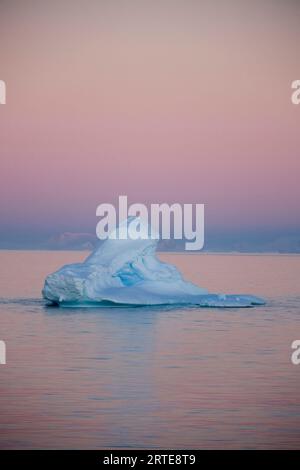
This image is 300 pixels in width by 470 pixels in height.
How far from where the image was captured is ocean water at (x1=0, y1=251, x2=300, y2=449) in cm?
1280

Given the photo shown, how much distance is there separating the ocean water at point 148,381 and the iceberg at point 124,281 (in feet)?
1.90

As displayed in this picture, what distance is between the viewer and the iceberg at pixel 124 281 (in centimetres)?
2877

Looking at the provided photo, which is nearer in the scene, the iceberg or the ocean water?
the ocean water

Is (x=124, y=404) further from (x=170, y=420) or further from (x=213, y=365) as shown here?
(x=213, y=365)

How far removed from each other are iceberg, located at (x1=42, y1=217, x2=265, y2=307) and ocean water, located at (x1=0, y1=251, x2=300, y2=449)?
0.58m

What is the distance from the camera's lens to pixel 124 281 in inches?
1240

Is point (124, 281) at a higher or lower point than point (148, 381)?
higher

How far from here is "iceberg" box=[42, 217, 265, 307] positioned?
28.8 metres

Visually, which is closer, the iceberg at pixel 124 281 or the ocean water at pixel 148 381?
the ocean water at pixel 148 381

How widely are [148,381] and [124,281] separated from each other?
14400mm

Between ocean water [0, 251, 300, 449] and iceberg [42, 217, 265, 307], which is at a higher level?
iceberg [42, 217, 265, 307]
